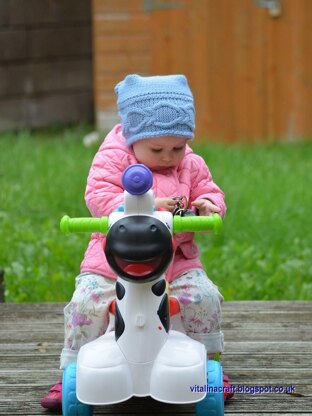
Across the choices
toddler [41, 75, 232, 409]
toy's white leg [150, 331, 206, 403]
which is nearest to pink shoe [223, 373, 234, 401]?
toddler [41, 75, 232, 409]

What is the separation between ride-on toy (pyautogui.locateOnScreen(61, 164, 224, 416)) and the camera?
3010 millimetres

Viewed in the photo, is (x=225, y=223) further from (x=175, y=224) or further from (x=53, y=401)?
(x=175, y=224)

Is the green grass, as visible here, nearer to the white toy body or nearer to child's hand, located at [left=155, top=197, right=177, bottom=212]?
child's hand, located at [left=155, top=197, right=177, bottom=212]

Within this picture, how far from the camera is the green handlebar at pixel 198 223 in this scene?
121 inches

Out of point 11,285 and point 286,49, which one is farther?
point 286,49

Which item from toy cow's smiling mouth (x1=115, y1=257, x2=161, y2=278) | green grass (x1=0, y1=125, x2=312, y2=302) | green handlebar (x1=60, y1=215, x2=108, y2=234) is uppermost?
green handlebar (x1=60, y1=215, x2=108, y2=234)

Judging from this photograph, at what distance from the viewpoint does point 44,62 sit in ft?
39.1

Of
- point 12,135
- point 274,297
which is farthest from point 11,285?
point 12,135

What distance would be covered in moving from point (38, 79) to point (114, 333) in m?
8.98

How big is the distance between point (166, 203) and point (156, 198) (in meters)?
0.04

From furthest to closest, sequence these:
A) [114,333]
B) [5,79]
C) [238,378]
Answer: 1. [5,79]
2. [238,378]
3. [114,333]

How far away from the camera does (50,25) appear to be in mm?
11922

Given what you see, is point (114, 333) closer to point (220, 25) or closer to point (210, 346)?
point (210, 346)

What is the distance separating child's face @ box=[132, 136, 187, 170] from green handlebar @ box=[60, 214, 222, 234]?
0.36 m
